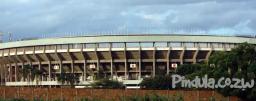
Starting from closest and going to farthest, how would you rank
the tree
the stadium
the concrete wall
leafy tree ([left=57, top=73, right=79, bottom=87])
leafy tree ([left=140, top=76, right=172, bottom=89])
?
the concrete wall < the tree < leafy tree ([left=140, top=76, right=172, bottom=89]) < leafy tree ([left=57, top=73, right=79, bottom=87]) < the stadium

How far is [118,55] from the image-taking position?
161000 millimetres

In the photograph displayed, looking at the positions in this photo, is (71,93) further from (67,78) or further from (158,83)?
(67,78)

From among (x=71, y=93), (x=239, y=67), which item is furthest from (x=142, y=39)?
(x=71, y=93)

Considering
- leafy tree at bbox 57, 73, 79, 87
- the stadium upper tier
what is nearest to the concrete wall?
leafy tree at bbox 57, 73, 79, 87

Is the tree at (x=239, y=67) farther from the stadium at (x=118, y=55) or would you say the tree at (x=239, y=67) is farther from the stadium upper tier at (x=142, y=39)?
the stadium upper tier at (x=142, y=39)

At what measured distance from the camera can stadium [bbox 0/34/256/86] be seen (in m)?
160

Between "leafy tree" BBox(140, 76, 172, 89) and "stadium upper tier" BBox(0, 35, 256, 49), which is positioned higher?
"stadium upper tier" BBox(0, 35, 256, 49)

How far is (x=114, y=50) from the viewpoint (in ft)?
527

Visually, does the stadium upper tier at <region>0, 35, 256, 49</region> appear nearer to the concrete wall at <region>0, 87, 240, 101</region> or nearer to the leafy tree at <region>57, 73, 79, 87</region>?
the leafy tree at <region>57, 73, 79, 87</region>

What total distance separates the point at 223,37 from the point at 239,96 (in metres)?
110

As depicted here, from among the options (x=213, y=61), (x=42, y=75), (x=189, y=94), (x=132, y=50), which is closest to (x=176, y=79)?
(x=213, y=61)

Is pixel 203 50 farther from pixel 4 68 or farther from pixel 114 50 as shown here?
pixel 4 68

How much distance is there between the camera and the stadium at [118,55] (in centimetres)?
15975

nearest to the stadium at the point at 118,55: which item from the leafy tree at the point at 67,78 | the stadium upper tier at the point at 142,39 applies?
the stadium upper tier at the point at 142,39
